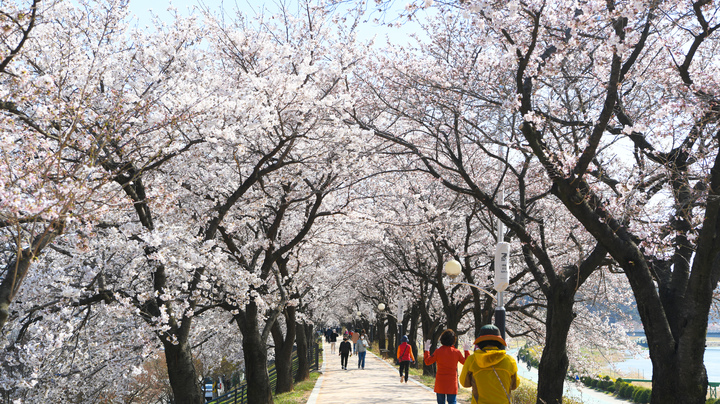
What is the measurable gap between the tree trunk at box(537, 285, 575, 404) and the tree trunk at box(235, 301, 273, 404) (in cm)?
570

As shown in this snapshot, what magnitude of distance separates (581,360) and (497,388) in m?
19.3

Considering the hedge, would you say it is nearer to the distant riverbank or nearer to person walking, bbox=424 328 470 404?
the distant riverbank

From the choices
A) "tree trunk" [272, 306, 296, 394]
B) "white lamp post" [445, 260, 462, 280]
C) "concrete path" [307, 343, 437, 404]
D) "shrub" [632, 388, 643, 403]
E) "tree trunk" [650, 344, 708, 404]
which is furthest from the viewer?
"shrub" [632, 388, 643, 403]

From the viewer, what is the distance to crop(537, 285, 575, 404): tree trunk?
9367mm

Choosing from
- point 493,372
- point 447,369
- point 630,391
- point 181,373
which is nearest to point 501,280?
point 447,369

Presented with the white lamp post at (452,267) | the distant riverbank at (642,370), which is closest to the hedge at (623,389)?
the distant riverbank at (642,370)

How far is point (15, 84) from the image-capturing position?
5.72 meters

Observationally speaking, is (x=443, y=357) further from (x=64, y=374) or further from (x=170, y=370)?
(x=64, y=374)

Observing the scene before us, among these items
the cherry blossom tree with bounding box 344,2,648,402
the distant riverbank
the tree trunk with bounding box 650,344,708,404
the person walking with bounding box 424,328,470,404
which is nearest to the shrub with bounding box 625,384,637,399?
the distant riverbank

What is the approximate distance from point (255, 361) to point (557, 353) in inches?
242

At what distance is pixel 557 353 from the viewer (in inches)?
372

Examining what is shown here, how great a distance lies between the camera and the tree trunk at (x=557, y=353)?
9367 mm

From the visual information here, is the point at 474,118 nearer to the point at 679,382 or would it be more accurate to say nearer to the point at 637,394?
the point at 679,382

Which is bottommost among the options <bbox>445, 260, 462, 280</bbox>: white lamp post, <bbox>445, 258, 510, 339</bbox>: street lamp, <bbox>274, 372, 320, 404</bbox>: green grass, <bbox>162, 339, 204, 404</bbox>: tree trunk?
<bbox>274, 372, 320, 404</bbox>: green grass
